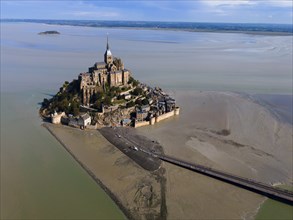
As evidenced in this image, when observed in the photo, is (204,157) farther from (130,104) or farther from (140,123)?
(130,104)

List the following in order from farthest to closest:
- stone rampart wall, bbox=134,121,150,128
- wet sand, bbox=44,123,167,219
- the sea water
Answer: stone rampart wall, bbox=134,121,150,128 → the sea water → wet sand, bbox=44,123,167,219

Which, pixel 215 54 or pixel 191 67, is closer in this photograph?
pixel 191 67

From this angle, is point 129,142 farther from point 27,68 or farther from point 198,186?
point 27,68

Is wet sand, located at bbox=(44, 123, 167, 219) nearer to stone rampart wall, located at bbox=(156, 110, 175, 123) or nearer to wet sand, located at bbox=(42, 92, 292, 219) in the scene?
wet sand, located at bbox=(42, 92, 292, 219)

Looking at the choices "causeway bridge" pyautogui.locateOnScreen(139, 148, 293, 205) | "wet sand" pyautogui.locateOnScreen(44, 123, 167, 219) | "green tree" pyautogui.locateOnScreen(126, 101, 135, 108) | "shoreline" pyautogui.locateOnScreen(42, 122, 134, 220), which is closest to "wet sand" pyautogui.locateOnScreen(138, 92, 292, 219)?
"causeway bridge" pyautogui.locateOnScreen(139, 148, 293, 205)

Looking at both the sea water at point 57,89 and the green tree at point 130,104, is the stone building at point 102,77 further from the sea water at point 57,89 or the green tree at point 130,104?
the sea water at point 57,89

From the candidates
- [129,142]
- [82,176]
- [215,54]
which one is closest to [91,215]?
[82,176]

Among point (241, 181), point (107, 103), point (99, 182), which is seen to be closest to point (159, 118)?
point (107, 103)

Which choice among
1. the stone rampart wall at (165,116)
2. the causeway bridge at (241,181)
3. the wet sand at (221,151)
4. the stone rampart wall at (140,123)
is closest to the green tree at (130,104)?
the stone rampart wall at (140,123)
